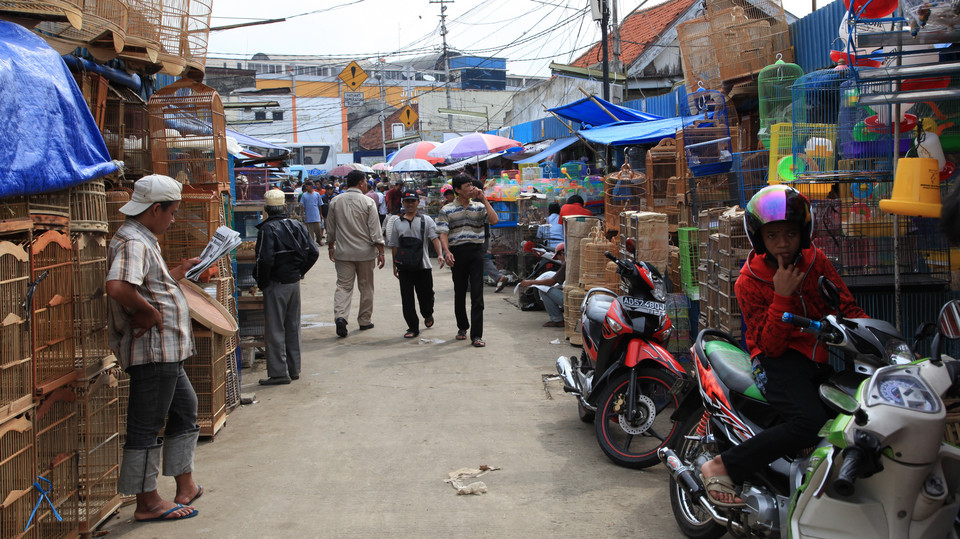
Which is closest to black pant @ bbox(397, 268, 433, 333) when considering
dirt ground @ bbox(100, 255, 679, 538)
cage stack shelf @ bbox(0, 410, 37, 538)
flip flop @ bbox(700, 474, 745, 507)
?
dirt ground @ bbox(100, 255, 679, 538)

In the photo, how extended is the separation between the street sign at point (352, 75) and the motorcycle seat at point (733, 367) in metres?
27.8

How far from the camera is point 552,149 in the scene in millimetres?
21047

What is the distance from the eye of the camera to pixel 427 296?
10203 millimetres

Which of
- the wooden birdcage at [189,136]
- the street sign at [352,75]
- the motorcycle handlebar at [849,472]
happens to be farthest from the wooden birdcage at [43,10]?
the street sign at [352,75]

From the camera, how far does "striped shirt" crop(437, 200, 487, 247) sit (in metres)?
9.28

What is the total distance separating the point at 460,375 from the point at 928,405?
5.68 metres

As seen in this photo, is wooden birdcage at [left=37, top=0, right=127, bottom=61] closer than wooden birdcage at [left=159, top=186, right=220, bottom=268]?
Yes

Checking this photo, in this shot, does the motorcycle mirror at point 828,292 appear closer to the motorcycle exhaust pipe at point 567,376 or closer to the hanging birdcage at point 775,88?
the motorcycle exhaust pipe at point 567,376

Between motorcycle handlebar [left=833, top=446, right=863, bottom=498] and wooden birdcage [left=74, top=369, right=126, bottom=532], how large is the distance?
3827 mm

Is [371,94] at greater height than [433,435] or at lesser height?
greater

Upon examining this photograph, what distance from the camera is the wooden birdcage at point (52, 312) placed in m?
3.79

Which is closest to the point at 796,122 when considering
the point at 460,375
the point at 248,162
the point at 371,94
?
the point at 460,375

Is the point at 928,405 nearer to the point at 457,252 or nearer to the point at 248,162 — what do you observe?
the point at 457,252

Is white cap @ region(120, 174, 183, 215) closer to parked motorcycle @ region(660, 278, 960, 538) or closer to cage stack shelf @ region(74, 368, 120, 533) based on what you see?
cage stack shelf @ region(74, 368, 120, 533)
